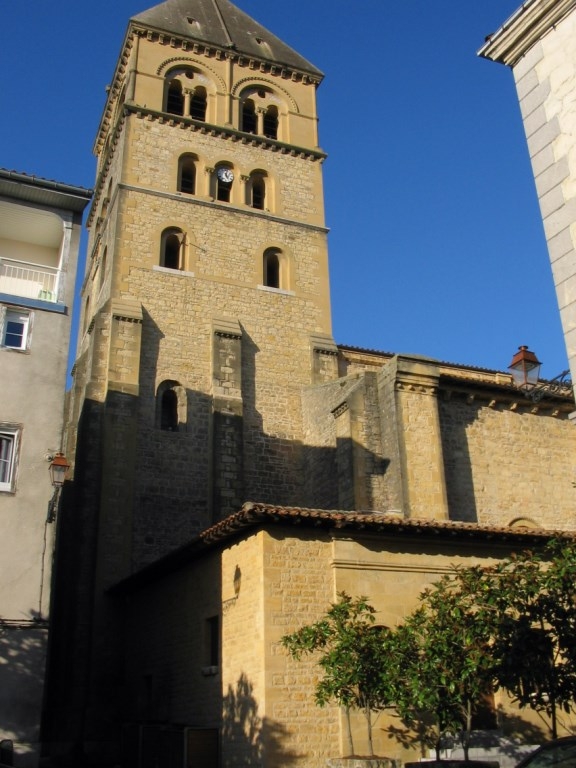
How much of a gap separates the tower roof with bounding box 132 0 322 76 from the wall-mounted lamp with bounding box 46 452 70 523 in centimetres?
1920

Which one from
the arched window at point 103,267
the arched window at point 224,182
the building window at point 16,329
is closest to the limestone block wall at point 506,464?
the building window at point 16,329

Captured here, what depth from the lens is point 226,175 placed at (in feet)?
86.4

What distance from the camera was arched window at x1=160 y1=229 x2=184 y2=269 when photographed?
2425 centimetres

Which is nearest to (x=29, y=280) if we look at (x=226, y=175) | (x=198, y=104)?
(x=226, y=175)

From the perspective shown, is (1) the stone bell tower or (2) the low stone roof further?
(1) the stone bell tower

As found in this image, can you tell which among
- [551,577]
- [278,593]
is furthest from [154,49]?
[551,577]

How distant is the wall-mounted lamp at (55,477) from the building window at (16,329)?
2.32 metres

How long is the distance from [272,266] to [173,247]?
324 cm

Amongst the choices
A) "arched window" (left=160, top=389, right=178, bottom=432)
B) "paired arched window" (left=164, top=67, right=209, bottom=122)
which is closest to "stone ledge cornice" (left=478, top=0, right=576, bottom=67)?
"arched window" (left=160, top=389, right=178, bottom=432)

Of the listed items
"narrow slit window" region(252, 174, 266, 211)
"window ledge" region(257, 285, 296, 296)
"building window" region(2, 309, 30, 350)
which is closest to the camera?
"building window" region(2, 309, 30, 350)

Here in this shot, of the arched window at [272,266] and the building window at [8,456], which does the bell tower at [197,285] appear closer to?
the arched window at [272,266]

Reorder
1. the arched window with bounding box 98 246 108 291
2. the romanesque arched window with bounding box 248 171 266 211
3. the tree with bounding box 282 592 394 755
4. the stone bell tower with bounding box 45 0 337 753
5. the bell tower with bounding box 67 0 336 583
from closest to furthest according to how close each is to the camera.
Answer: the tree with bounding box 282 592 394 755, the stone bell tower with bounding box 45 0 337 753, the bell tower with bounding box 67 0 336 583, the arched window with bounding box 98 246 108 291, the romanesque arched window with bounding box 248 171 266 211

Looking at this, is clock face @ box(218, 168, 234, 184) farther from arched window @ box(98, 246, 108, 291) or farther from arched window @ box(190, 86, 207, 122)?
arched window @ box(98, 246, 108, 291)

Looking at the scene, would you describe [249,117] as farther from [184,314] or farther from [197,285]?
[184,314]
